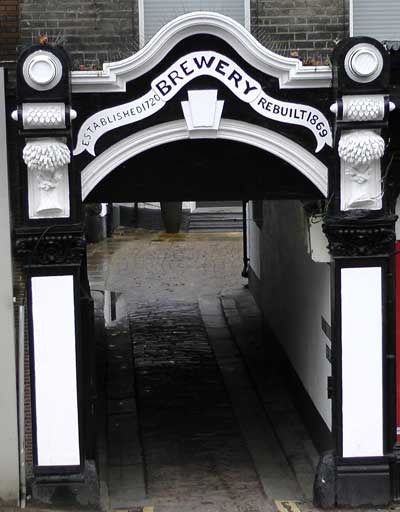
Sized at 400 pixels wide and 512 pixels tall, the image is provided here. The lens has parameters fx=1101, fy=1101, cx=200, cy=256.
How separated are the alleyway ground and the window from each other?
4.96 m

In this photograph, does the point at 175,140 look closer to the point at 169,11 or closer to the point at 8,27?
the point at 169,11

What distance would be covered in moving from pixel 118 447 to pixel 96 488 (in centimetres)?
256

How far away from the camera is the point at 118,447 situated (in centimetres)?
1384

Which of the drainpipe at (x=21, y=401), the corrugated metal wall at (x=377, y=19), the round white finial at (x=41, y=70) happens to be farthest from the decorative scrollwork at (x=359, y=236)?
the drainpipe at (x=21, y=401)

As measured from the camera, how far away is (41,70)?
10523 millimetres

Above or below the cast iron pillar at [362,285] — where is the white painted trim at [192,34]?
above

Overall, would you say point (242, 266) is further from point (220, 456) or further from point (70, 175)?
point (70, 175)

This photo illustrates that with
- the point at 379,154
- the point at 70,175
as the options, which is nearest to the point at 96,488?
the point at 70,175

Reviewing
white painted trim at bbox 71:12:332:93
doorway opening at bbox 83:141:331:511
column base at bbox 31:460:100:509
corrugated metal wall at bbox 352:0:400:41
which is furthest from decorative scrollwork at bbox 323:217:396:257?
column base at bbox 31:460:100:509

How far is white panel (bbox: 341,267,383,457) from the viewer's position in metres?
11.3

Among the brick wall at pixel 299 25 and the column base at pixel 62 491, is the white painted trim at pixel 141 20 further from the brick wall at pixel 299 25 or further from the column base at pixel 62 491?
the column base at pixel 62 491

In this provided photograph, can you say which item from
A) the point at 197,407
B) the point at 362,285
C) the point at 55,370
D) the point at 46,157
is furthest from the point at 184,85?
the point at 197,407

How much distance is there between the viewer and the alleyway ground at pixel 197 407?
12.4 m

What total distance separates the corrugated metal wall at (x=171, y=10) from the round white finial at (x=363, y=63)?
164 centimetres
